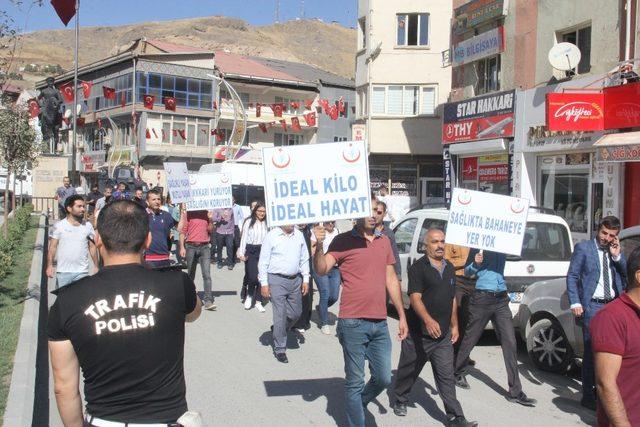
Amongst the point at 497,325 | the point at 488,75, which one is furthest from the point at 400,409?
the point at 488,75

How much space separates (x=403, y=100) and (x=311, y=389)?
23021mm

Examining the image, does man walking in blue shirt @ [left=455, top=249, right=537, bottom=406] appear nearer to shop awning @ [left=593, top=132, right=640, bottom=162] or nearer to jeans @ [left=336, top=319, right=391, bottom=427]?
jeans @ [left=336, top=319, right=391, bottom=427]

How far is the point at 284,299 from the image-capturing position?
8398 millimetres

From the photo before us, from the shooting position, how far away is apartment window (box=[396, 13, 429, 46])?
2870 centimetres

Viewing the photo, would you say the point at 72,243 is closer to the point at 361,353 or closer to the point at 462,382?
the point at 361,353

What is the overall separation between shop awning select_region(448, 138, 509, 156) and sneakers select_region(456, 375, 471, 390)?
13.7 metres

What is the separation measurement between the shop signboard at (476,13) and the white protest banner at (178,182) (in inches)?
458

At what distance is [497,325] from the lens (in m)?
6.98

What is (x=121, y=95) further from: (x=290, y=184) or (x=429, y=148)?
(x=290, y=184)

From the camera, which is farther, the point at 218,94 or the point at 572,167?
the point at 218,94

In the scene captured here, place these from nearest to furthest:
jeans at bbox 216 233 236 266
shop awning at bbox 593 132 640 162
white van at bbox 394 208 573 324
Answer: white van at bbox 394 208 573 324 → shop awning at bbox 593 132 640 162 → jeans at bbox 216 233 236 266

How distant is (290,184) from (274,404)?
2.13 metres

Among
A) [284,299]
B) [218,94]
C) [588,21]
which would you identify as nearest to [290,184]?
[284,299]

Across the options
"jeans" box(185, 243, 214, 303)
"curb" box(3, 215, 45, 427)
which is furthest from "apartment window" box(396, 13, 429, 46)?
"curb" box(3, 215, 45, 427)
